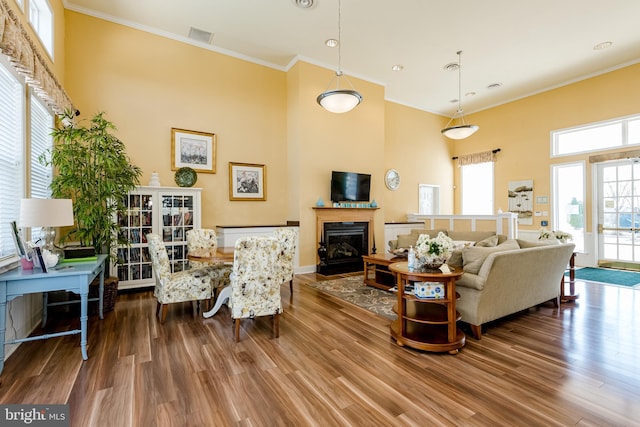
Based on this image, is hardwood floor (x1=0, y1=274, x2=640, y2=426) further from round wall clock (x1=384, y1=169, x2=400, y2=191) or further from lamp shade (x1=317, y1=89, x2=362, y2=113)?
round wall clock (x1=384, y1=169, x2=400, y2=191)

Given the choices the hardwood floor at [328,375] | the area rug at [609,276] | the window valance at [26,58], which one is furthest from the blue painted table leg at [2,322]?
the area rug at [609,276]

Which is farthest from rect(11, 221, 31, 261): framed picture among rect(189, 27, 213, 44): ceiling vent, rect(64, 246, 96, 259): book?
rect(189, 27, 213, 44): ceiling vent

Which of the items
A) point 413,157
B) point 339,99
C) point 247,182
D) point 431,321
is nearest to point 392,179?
point 413,157

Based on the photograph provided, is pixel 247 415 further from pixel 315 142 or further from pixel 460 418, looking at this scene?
pixel 315 142

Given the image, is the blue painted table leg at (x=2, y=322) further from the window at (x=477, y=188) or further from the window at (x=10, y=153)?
the window at (x=477, y=188)

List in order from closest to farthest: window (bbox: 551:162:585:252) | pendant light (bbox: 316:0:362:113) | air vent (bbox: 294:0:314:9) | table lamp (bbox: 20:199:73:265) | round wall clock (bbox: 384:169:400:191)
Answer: table lamp (bbox: 20:199:73:265)
pendant light (bbox: 316:0:362:113)
air vent (bbox: 294:0:314:9)
window (bbox: 551:162:585:252)
round wall clock (bbox: 384:169:400:191)

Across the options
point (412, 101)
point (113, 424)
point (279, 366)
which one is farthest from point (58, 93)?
point (412, 101)

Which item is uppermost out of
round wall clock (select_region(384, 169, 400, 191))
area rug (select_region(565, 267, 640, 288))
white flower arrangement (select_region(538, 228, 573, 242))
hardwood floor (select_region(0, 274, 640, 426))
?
round wall clock (select_region(384, 169, 400, 191))

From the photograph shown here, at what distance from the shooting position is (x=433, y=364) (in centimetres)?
238

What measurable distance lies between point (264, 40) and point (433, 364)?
5.46 meters

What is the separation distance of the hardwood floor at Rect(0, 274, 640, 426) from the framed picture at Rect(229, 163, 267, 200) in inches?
114

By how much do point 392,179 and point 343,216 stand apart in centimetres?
238

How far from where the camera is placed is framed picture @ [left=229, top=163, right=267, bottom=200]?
223 inches

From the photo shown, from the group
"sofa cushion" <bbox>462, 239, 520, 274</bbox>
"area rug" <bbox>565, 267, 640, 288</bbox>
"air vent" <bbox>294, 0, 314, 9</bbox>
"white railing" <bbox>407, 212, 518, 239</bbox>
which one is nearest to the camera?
"sofa cushion" <bbox>462, 239, 520, 274</bbox>
